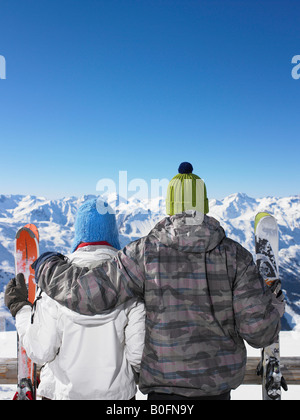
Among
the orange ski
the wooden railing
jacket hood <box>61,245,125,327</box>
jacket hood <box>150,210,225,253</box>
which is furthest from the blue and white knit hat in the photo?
the wooden railing

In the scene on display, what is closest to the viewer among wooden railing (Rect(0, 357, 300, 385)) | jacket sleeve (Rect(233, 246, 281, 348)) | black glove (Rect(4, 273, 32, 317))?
jacket sleeve (Rect(233, 246, 281, 348))

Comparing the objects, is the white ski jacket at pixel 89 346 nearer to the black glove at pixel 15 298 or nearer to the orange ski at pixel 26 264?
the black glove at pixel 15 298

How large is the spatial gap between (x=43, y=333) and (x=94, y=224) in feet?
2.18

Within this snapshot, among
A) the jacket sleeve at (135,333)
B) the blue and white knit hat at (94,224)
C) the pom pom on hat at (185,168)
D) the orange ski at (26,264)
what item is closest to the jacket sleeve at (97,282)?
the jacket sleeve at (135,333)

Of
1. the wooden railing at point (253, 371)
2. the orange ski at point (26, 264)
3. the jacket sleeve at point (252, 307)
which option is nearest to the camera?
the jacket sleeve at point (252, 307)

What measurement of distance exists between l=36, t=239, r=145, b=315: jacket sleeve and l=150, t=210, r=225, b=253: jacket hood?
15cm

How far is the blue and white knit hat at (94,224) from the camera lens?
1.86 meters

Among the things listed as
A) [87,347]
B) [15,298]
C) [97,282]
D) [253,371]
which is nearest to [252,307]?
[97,282]

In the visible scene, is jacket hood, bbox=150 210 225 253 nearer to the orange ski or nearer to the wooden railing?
the orange ski

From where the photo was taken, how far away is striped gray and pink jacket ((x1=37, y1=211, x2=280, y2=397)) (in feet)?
5.22

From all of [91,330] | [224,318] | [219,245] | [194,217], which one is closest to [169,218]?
[194,217]
